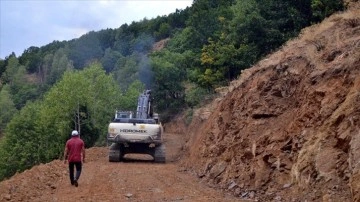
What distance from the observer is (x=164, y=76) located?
56.8m

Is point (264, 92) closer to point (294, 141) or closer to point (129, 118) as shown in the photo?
point (294, 141)

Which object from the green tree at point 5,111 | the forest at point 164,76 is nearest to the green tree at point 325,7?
the forest at point 164,76

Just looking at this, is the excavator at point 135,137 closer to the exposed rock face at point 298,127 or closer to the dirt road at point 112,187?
the dirt road at point 112,187

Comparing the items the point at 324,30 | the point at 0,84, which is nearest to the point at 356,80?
the point at 324,30

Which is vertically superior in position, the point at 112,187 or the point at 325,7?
the point at 325,7

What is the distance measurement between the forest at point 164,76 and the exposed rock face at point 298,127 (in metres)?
9.48

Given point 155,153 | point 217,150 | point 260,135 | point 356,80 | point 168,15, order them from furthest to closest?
1. point 168,15
2. point 155,153
3. point 217,150
4. point 260,135
5. point 356,80

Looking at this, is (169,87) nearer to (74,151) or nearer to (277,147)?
(74,151)

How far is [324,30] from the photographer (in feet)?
55.9

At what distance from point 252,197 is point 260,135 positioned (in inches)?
105

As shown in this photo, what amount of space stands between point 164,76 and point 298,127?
44.6 meters

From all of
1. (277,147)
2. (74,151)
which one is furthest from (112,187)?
(277,147)

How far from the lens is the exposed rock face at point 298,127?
10094 mm

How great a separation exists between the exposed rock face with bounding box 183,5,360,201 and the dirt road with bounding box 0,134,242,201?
0.85 metres
